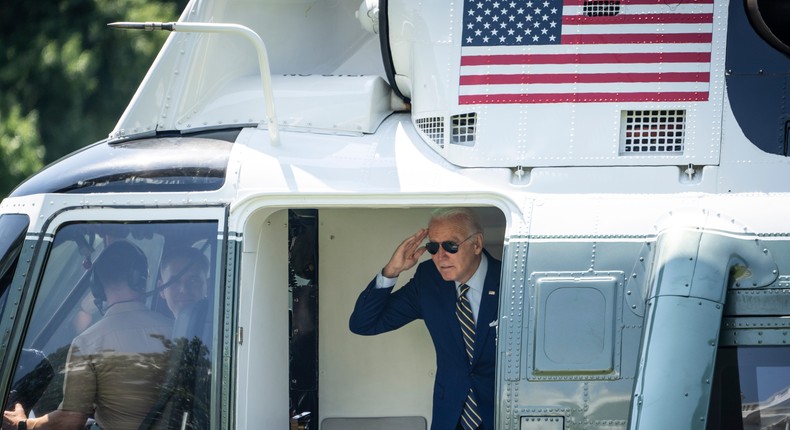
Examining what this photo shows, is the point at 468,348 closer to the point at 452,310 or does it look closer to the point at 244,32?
the point at 452,310

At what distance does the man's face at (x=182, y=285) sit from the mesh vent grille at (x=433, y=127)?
1.20m

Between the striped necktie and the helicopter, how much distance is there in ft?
2.43

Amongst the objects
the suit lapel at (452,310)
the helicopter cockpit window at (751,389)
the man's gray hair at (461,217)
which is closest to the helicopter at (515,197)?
the helicopter cockpit window at (751,389)

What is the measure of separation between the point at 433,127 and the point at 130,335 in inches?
64.2

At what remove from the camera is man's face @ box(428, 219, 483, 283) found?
547cm

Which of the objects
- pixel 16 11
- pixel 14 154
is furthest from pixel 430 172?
pixel 16 11

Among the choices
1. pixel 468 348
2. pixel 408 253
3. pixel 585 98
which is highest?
pixel 585 98

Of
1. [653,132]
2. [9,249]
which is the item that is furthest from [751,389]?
[9,249]

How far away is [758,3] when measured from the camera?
16.2 feet

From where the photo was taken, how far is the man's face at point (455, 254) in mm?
5469

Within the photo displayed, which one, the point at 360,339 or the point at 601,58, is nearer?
the point at 601,58

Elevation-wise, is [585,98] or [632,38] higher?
[632,38]

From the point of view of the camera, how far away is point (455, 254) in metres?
5.46

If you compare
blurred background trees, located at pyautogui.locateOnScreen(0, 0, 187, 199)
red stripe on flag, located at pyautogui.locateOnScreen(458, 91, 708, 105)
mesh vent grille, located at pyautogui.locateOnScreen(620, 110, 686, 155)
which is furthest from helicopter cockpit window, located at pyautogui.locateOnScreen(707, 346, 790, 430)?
blurred background trees, located at pyautogui.locateOnScreen(0, 0, 187, 199)
